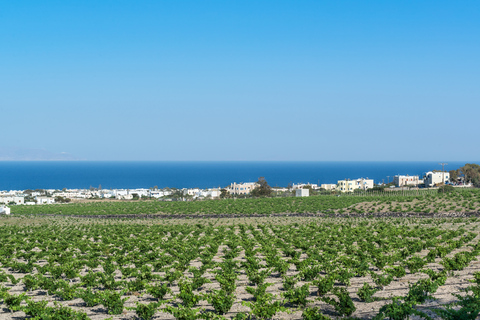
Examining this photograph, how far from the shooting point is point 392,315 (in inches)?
388

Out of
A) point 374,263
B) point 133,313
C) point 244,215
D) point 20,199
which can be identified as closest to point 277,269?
point 374,263

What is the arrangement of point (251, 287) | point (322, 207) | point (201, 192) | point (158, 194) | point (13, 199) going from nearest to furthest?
1. point (251, 287)
2. point (322, 207)
3. point (13, 199)
4. point (201, 192)
5. point (158, 194)

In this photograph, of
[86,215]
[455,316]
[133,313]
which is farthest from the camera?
[86,215]

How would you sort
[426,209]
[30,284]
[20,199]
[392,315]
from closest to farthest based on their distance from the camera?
1. [392,315]
2. [30,284]
3. [426,209]
4. [20,199]

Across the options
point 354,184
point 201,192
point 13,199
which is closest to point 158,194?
point 201,192

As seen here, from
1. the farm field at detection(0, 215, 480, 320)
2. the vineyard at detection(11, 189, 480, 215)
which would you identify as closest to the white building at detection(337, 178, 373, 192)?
the vineyard at detection(11, 189, 480, 215)

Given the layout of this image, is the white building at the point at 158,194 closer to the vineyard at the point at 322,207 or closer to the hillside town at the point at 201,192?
the hillside town at the point at 201,192

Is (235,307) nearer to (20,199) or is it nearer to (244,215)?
(244,215)

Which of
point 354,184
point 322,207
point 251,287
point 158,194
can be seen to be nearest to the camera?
point 251,287

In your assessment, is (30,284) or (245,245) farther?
(245,245)

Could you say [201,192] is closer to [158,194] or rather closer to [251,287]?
[158,194]

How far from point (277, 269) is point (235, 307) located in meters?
4.44

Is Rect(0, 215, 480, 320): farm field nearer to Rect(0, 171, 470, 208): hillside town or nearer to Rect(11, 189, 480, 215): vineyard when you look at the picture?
Rect(11, 189, 480, 215): vineyard

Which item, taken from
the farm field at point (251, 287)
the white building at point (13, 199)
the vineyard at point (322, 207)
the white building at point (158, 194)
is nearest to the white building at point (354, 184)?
the white building at point (158, 194)
